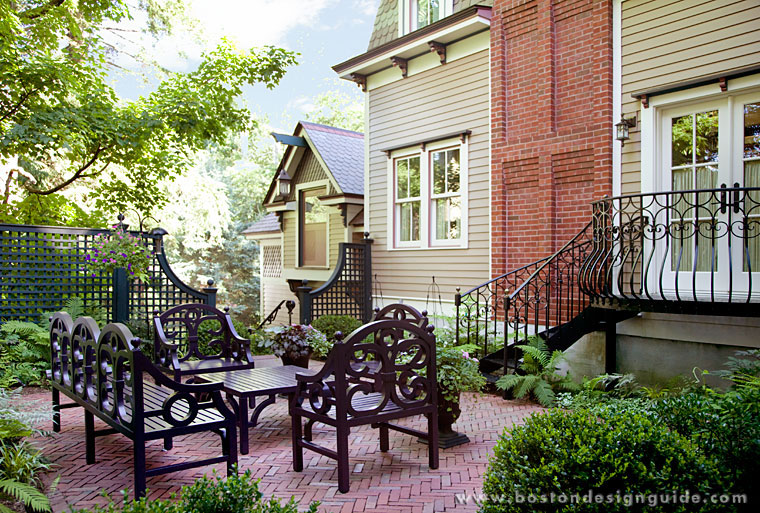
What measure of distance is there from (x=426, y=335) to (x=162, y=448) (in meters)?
2.63

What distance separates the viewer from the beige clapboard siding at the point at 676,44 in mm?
6613

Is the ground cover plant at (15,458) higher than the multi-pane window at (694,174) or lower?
lower

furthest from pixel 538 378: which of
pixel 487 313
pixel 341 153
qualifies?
pixel 341 153

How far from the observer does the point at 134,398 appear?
3750mm

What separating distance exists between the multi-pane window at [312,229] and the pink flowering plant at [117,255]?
649 cm

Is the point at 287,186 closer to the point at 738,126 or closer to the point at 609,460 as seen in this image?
A: the point at 738,126

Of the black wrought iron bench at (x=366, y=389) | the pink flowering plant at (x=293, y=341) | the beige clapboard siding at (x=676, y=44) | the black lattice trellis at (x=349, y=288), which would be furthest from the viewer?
the black lattice trellis at (x=349, y=288)

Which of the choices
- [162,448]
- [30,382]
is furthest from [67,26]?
[162,448]

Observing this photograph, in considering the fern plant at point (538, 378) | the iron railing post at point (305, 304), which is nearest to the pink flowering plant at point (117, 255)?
the iron railing post at point (305, 304)

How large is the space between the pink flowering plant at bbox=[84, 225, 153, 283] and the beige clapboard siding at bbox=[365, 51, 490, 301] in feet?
15.2

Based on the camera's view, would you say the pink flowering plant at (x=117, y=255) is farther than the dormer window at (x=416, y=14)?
No

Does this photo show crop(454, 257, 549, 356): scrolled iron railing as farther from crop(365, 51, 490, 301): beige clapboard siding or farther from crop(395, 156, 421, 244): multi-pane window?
crop(395, 156, 421, 244): multi-pane window

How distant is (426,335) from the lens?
4566mm

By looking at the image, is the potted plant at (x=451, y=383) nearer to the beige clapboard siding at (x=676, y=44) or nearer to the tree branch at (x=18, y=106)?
the beige clapboard siding at (x=676, y=44)
